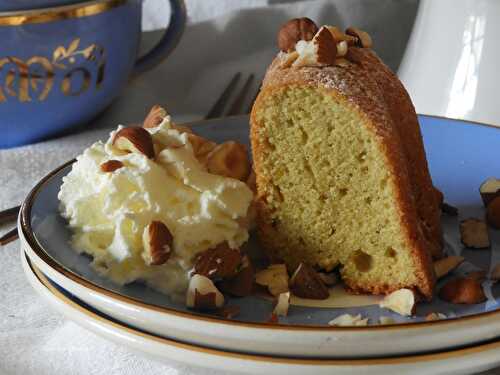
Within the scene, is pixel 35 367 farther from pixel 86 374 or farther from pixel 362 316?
pixel 362 316

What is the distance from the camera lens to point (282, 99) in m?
0.84

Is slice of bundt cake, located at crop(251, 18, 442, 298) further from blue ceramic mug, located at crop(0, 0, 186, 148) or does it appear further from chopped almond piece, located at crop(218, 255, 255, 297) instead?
blue ceramic mug, located at crop(0, 0, 186, 148)

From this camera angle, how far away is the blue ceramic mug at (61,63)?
1282mm

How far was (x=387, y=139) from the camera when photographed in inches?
31.6

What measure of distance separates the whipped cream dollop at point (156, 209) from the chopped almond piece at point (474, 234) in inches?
10.0

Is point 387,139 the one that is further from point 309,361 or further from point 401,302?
point 309,361

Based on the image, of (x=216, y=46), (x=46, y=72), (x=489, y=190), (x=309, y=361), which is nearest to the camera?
(x=309, y=361)

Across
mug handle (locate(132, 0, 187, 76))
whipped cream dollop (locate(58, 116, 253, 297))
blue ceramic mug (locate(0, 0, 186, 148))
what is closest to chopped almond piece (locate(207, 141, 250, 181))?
whipped cream dollop (locate(58, 116, 253, 297))

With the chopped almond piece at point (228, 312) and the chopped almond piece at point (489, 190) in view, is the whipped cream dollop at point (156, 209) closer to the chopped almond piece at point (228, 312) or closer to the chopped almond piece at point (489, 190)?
the chopped almond piece at point (228, 312)

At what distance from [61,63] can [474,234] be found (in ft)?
2.47

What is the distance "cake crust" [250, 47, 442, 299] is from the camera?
2.67 feet

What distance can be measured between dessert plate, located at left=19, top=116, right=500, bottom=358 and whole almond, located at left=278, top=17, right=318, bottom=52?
0.23m

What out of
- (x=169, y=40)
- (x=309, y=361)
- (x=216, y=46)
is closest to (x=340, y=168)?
(x=309, y=361)

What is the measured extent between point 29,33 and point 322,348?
0.85m
